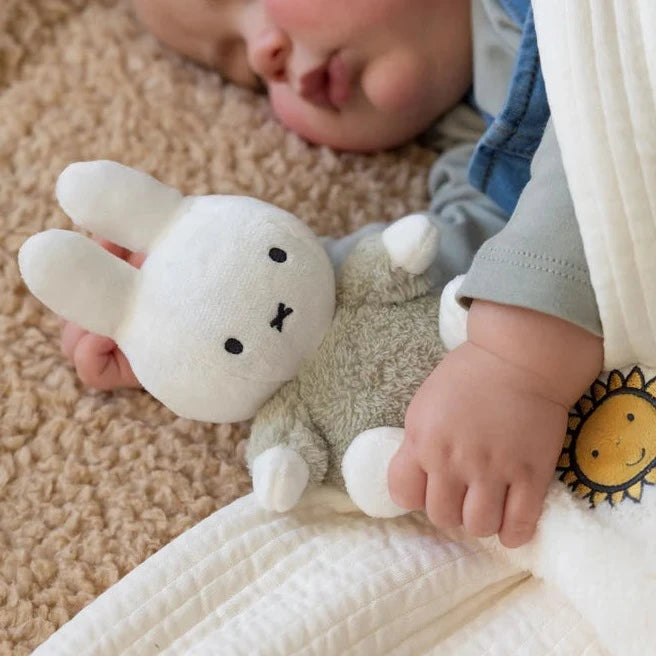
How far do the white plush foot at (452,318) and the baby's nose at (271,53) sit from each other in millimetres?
395

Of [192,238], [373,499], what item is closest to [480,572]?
[373,499]

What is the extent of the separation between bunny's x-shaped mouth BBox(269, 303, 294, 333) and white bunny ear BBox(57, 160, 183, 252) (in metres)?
0.12

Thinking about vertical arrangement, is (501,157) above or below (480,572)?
above

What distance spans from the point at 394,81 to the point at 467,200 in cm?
15

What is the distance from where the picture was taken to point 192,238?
2.56ft

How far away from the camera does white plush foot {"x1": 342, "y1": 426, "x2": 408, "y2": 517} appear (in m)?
0.76

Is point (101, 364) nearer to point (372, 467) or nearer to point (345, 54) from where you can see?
point (372, 467)

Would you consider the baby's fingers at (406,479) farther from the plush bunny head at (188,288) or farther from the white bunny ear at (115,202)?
the white bunny ear at (115,202)

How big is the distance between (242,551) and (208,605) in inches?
2.0

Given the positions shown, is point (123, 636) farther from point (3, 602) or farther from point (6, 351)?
point (6, 351)

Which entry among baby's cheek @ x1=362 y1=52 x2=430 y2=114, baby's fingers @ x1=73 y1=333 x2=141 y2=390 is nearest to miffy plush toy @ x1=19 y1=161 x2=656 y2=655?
baby's fingers @ x1=73 y1=333 x2=141 y2=390

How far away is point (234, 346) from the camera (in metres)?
0.76

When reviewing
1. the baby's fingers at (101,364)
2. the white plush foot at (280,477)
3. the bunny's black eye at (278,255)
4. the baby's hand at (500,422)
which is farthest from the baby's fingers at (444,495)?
the baby's fingers at (101,364)

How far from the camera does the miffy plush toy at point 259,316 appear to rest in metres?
0.76
